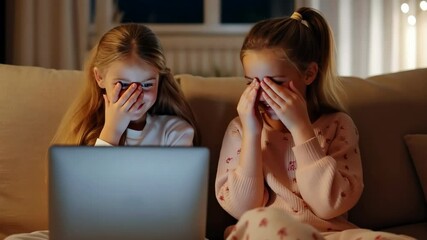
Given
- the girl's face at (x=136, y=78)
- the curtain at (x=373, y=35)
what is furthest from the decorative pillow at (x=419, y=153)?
the curtain at (x=373, y=35)

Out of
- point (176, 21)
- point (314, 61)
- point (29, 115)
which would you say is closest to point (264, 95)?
point (314, 61)

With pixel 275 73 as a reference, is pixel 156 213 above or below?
below

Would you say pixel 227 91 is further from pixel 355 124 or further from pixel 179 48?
pixel 179 48

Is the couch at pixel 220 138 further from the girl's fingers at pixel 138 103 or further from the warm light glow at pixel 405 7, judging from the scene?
the warm light glow at pixel 405 7

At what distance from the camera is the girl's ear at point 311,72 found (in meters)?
1.68

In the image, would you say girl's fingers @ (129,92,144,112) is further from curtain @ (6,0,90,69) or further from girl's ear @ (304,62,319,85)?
curtain @ (6,0,90,69)

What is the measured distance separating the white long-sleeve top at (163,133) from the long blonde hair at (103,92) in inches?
1.2

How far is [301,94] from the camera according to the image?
1.66m

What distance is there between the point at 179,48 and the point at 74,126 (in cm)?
159

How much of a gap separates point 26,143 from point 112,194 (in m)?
0.73

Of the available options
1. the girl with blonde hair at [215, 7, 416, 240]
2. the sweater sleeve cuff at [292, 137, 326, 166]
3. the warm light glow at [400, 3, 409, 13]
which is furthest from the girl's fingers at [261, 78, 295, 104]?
the warm light glow at [400, 3, 409, 13]

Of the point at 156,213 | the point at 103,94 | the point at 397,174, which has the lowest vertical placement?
the point at 397,174

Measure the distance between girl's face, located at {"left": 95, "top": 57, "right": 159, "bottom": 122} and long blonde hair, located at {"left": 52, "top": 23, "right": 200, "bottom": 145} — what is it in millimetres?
19

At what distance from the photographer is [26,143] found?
5.73 feet
